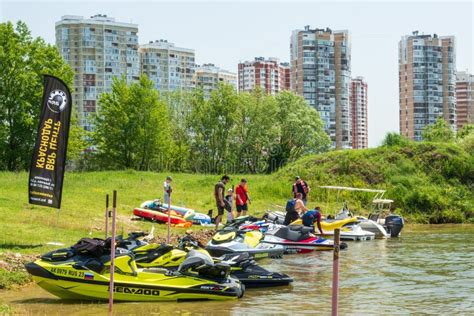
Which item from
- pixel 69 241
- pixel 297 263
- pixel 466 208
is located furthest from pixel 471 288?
pixel 466 208

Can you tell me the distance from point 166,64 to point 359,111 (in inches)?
1543

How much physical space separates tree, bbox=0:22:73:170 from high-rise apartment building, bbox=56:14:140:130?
2268 inches

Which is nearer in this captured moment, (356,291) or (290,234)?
(356,291)

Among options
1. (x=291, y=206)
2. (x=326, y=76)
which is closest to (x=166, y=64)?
(x=326, y=76)

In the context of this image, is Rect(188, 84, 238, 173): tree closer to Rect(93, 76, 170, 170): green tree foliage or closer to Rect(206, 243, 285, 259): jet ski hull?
Rect(93, 76, 170, 170): green tree foliage

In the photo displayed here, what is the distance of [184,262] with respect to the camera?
15.4 meters

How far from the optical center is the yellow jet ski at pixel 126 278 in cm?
1450

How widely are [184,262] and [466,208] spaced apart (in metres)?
26.8

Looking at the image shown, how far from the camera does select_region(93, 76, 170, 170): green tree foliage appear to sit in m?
68.1

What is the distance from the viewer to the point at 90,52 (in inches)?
4692

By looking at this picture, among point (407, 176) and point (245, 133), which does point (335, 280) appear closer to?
point (407, 176)

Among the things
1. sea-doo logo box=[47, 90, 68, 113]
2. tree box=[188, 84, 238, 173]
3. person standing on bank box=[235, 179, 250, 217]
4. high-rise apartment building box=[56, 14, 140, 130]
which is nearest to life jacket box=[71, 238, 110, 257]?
sea-doo logo box=[47, 90, 68, 113]

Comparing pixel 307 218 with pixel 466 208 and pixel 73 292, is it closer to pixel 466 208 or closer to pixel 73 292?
pixel 73 292

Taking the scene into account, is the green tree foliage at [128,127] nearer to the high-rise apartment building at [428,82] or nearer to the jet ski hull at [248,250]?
the jet ski hull at [248,250]
